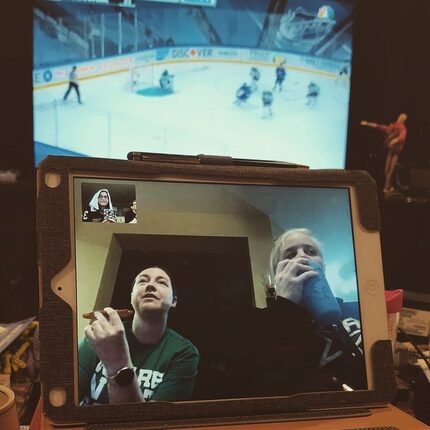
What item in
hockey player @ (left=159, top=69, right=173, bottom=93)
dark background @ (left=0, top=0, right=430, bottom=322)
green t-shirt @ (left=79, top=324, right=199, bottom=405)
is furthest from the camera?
hockey player @ (left=159, top=69, right=173, bottom=93)

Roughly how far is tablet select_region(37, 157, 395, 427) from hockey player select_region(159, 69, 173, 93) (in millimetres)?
925

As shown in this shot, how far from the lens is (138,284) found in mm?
582

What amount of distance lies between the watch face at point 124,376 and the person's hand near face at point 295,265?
0.62 ft

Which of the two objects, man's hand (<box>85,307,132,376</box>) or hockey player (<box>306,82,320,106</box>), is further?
hockey player (<box>306,82,320,106</box>)

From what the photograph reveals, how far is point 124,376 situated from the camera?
1.81 feet

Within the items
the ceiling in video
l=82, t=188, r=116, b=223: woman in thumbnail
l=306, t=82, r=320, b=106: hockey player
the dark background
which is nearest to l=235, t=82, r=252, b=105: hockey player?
the ceiling in video

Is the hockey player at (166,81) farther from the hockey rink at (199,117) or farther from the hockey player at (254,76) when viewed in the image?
the hockey player at (254,76)

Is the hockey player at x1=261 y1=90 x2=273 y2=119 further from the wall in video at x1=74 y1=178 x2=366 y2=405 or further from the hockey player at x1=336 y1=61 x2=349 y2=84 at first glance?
the wall in video at x1=74 y1=178 x2=366 y2=405

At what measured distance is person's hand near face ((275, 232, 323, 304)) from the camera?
0.63m

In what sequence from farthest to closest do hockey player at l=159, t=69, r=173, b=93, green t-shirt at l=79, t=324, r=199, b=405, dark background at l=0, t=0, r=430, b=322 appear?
hockey player at l=159, t=69, r=173, b=93
dark background at l=0, t=0, r=430, b=322
green t-shirt at l=79, t=324, r=199, b=405

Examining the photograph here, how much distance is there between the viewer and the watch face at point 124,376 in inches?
21.6

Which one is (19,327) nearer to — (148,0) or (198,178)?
(198,178)

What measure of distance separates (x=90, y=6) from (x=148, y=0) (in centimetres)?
16

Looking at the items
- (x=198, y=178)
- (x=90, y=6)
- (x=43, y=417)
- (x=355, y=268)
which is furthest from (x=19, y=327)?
(x=90, y=6)
